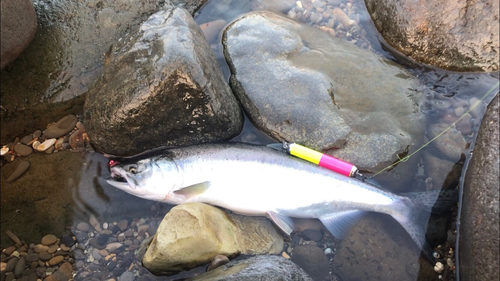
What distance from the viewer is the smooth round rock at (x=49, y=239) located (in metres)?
3.99

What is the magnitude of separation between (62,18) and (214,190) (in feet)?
9.94

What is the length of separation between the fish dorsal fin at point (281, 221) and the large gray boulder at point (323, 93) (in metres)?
0.88

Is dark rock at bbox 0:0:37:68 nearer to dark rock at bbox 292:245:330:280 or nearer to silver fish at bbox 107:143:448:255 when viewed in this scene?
silver fish at bbox 107:143:448:255

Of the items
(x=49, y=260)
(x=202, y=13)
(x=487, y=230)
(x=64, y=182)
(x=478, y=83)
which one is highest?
(x=202, y=13)

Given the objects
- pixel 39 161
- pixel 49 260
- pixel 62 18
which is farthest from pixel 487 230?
pixel 62 18

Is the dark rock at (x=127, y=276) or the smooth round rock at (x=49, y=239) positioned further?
the smooth round rock at (x=49, y=239)

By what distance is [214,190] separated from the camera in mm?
3898

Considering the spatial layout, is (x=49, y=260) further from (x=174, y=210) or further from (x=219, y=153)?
(x=219, y=153)

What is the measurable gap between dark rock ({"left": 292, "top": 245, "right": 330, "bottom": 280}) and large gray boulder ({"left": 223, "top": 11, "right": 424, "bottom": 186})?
3.64 ft

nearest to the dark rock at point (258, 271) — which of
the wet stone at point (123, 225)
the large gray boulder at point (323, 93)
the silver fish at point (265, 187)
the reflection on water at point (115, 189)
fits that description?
the silver fish at point (265, 187)

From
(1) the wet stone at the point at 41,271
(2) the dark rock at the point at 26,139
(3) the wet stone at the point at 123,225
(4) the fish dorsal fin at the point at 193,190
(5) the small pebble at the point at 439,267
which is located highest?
(2) the dark rock at the point at 26,139

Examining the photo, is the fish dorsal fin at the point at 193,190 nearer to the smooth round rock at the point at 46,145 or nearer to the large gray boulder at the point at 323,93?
the large gray boulder at the point at 323,93

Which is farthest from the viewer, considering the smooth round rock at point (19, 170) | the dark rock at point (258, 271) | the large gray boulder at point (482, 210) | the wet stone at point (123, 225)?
the smooth round rock at point (19, 170)

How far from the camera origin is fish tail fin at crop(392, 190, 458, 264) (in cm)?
391
